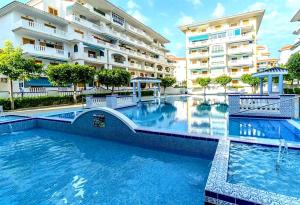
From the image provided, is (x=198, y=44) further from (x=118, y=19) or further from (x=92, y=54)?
(x=92, y=54)

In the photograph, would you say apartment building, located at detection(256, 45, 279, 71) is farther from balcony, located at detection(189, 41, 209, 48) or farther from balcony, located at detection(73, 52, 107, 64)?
balcony, located at detection(73, 52, 107, 64)

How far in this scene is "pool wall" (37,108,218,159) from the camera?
5848mm

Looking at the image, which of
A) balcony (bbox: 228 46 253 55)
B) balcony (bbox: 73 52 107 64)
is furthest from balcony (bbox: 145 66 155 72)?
balcony (bbox: 228 46 253 55)

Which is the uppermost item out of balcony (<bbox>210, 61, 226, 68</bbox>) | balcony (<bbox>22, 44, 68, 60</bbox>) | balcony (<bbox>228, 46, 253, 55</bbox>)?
balcony (<bbox>228, 46, 253, 55</bbox>)

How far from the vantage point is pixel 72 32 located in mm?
26594

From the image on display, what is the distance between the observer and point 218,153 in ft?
14.0

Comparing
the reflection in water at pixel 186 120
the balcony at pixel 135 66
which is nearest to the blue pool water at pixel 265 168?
the reflection in water at pixel 186 120

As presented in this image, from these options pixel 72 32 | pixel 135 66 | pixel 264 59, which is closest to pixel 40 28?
pixel 72 32

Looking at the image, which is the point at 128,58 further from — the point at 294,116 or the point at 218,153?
the point at 218,153

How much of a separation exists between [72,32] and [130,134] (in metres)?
24.4

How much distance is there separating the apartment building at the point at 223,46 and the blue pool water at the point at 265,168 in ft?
137

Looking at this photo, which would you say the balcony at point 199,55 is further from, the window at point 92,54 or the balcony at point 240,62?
the window at point 92,54

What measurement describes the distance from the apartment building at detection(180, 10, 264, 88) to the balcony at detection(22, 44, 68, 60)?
3170 centimetres

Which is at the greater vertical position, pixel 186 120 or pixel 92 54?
pixel 92 54
